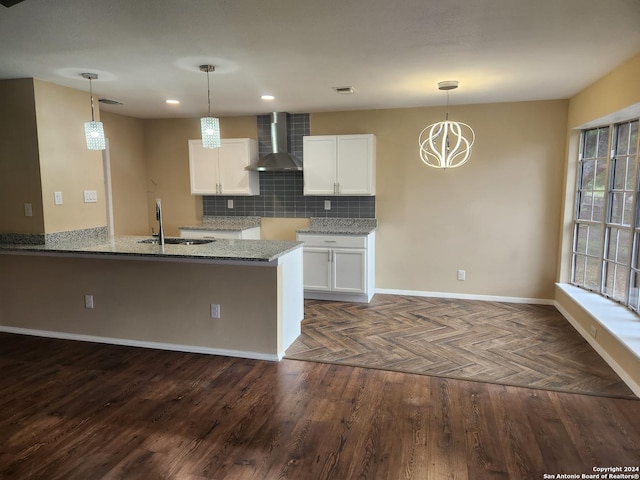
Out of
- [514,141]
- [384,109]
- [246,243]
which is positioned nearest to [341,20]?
[246,243]

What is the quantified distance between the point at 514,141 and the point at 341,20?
10.6 feet

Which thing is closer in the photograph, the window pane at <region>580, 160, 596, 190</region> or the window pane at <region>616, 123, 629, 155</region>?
the window pane at <region>616, 123, 629, 155</region>

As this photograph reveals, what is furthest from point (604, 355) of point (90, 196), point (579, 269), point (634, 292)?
point (90, 196)

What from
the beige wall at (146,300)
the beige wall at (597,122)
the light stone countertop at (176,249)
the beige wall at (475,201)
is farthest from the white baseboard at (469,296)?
the beige wall at (146,300)

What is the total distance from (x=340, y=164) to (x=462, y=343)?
99.0 inches

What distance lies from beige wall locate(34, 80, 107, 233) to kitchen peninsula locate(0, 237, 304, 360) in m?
0.34

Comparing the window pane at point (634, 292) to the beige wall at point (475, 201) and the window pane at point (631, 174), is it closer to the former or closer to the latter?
the window pane at point (631, 174)

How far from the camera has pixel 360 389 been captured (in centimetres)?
289

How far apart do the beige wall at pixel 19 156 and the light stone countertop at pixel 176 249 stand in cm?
30

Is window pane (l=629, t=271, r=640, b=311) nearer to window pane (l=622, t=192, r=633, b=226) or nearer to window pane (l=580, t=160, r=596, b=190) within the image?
window pane (l=622, t=192, r=633, b=226)

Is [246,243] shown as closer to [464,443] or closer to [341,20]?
[341,20]

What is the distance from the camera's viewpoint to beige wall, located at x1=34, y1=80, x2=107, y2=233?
3.77 m

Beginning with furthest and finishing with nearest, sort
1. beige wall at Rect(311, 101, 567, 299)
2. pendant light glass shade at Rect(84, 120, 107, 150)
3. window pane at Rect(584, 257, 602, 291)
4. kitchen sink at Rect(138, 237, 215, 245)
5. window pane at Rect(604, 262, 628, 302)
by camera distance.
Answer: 1. beige wall at Rect(311, 101, 567, 299)
2. window pane at Rect(584, 257, 602, 291)
3. kitchen sink at Rect(138, 237, 215, 245)
4. window pane at Rect(604, 262, 628, 302)
5. pendant light glass shade at Rect(84, 120, 107, 150)

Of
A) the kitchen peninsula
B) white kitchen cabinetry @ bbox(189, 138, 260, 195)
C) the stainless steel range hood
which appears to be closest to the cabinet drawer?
the stainless steel range hood
